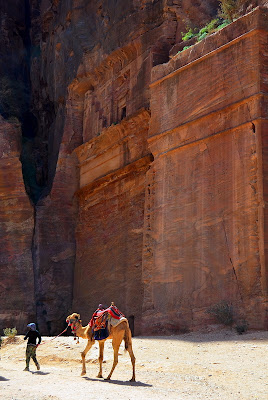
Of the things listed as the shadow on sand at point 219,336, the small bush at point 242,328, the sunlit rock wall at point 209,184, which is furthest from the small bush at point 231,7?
the shadow on sand at point 219,336

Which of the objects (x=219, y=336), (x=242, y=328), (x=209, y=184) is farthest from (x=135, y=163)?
(x=242, y=328)

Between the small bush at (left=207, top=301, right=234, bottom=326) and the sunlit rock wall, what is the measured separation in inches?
5.4

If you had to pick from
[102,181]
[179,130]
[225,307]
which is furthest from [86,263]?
[225,307]

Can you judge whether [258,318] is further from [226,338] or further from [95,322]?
[95,322]

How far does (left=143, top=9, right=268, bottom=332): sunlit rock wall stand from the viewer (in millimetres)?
13719

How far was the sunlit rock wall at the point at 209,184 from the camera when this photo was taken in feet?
45.0

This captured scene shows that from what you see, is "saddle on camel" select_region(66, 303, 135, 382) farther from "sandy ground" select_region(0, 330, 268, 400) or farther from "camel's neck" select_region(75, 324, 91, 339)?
"sandy ground" select_region(0, 330, 268, 400)

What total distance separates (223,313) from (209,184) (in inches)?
131

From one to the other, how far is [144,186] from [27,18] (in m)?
15.1

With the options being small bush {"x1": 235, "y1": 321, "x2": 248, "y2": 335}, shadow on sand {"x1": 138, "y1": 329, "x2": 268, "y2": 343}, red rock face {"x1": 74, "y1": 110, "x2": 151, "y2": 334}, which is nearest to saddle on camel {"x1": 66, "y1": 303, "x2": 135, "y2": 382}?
shadow on sand {"x1": 138, "y1": 329, "x2": 268, "y2": 343}

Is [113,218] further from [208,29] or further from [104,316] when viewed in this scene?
[104,316]

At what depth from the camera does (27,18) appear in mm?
29625

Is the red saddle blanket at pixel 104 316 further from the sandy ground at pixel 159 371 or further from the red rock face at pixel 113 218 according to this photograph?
the red rock face at pixel 113 218

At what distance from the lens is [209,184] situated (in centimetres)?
1507
